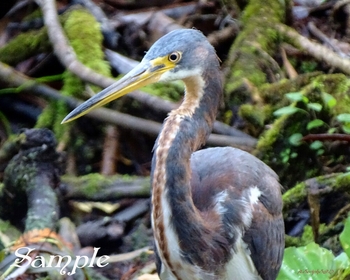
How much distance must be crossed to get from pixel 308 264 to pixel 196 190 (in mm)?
741

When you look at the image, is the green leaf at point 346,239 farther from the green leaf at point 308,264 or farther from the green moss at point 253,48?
the green moss at point 253,48

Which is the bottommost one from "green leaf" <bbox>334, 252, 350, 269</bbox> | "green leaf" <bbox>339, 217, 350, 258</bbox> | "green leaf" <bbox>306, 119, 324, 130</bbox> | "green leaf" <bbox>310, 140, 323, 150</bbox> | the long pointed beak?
"green leaf" <bbox>310, 140, 323, 150</bbox>

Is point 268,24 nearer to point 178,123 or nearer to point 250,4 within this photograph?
point 250,4

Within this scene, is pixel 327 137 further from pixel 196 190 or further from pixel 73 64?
pixel 73 64

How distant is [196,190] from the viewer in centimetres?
263

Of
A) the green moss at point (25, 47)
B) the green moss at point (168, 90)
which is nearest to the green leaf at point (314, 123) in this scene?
the green moss at point (168, 90)

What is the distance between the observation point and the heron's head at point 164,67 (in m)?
2.39

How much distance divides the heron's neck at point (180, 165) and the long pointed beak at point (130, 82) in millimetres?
127

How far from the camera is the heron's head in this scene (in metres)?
2.39

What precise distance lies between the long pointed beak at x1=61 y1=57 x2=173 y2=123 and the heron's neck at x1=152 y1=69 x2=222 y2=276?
0.13 m

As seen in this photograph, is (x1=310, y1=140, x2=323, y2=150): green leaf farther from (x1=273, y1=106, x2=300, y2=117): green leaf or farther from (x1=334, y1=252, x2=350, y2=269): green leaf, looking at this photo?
(x1=334, y1=252, x2=350, y2=269): green leaf

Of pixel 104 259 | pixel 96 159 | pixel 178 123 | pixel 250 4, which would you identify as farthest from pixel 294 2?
pixel 178 123

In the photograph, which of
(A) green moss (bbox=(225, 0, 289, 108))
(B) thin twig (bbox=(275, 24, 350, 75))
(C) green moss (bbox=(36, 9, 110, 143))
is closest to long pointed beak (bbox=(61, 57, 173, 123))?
(C) green moss (bbox=(36, 9, 110, 143))

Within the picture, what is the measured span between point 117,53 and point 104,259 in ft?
5.17
